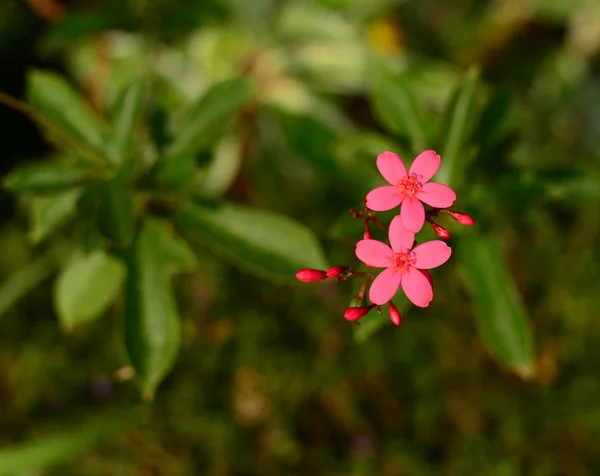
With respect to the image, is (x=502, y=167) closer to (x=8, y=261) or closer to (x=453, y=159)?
(x=453, y=159)

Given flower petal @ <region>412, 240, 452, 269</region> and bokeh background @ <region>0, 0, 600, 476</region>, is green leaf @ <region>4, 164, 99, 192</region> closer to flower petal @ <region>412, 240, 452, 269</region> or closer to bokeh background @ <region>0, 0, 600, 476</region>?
bokeh background @ <region>0, 0, 600, 476</region>

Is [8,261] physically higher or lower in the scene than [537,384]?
lower

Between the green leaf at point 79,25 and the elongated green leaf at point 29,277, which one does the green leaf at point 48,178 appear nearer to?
the green leaf at point 79,25

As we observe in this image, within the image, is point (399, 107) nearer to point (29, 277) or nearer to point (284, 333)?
point (284, 333)

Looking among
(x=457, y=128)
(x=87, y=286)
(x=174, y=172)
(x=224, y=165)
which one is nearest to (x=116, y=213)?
(x=174, y=172)

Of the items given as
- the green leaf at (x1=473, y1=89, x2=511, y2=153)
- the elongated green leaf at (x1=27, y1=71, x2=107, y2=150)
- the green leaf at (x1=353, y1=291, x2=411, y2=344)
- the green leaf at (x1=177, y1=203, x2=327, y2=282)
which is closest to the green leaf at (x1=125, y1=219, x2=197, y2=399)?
the green leaf at (x1=177, y1=203, x2=327, y2=282)

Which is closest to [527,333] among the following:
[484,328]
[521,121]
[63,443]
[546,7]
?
[484,328]

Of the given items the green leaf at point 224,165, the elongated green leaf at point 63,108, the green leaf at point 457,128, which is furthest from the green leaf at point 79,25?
the green leaf at point 457,128
